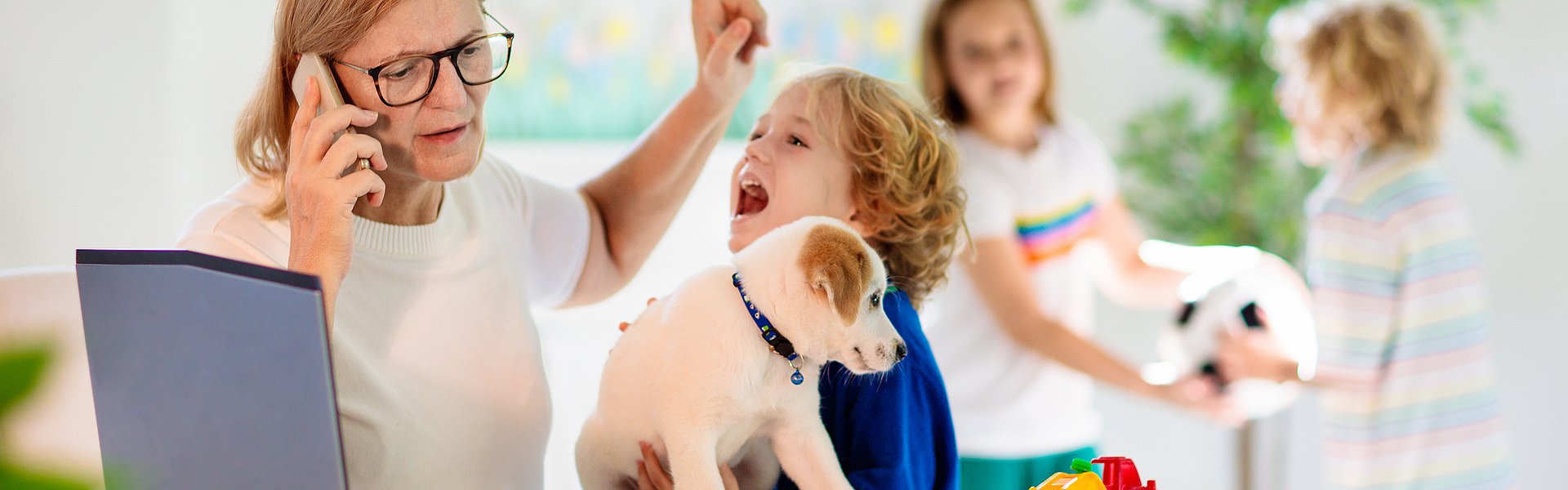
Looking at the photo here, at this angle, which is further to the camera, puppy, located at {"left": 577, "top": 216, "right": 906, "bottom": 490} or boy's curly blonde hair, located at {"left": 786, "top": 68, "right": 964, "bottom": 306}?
boy's curly blonde hair, located at {"left": 786, "top": 68, "right": 964, "bottom": 306}

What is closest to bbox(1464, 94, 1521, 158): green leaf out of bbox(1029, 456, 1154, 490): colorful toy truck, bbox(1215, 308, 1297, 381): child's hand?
bbox(1215, 308, 1297, 381): child's hand

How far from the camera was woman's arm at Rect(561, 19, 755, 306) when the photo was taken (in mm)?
1429

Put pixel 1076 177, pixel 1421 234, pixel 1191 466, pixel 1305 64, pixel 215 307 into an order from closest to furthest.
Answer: pixel 215 307
pixel 1421 234
pixel 1076 177
pixel 1305 64
pixel 1191 466

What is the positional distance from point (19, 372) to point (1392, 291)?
2296 mm

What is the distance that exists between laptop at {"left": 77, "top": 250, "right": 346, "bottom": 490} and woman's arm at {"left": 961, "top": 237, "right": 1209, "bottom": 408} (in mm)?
1461

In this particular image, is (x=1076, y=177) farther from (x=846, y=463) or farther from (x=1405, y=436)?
(x=846, y=463)

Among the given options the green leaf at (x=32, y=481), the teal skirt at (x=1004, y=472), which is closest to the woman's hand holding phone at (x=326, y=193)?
the green leaf at (x=32, y=481)

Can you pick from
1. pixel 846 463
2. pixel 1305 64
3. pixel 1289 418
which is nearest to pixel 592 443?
pixel 846 463

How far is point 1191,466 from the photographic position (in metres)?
3.94

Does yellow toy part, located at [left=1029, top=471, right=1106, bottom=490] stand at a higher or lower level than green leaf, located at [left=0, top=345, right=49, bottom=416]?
lower

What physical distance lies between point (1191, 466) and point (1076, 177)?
7.78ft

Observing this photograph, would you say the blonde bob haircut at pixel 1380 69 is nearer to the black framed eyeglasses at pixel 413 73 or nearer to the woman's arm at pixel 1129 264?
the woman's arm at pixel 1129 264

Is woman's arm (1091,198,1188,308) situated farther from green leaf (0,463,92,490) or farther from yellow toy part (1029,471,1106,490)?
green leaf (0,463,92,490)

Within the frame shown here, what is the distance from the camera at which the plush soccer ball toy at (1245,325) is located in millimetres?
2105
